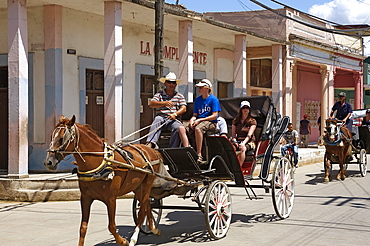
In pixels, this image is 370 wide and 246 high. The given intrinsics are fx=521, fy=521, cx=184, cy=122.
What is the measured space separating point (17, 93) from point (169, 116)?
5.03 metres

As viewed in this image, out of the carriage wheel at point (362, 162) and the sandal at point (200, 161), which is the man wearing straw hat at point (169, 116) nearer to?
the sandal at point (200, 161)

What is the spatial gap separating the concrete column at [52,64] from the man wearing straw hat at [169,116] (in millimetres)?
6128

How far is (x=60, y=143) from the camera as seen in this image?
595 centimetres

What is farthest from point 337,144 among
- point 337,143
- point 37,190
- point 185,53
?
point 37,190

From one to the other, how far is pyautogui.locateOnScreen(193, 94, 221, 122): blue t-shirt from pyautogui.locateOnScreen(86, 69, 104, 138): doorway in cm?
725

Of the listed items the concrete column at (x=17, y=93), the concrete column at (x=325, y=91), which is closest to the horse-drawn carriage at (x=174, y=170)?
the concrete column at (x=17, y=93)

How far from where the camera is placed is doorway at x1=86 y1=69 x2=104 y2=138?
14883mm

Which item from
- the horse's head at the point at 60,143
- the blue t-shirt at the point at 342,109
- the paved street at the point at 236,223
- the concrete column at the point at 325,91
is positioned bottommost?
the paved street at the point at 236,223

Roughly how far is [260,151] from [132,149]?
9.21 feet

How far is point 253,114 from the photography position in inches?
364

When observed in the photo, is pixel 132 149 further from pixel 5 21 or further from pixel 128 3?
pixel 5 21

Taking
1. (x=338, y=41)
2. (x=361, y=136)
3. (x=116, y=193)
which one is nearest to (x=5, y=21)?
(x=116, y=193)

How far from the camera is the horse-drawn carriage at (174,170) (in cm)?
617

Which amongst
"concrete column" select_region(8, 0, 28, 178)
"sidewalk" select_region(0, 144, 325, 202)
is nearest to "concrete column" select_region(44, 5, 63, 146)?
"concrete column" select_region(8, 0, 28, 178)
